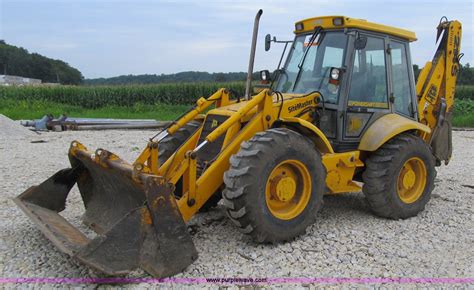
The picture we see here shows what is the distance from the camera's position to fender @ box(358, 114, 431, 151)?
528cm

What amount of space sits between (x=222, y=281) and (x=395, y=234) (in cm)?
218

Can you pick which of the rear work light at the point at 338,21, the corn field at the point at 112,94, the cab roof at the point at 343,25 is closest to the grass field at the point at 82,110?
the corn field at the point at 112,94

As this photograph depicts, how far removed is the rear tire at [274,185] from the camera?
13.4 ft

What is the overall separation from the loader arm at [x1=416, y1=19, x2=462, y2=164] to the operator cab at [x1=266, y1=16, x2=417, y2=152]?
1.01 metres

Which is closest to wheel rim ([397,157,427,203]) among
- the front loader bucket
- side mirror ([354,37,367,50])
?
side mirror ([354,37,367,50])

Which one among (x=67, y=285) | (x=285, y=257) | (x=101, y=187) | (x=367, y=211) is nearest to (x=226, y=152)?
(x=285, y=257)

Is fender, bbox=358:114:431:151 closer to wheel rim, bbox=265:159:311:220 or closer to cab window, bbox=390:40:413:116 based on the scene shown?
cab window, bbox=390:40:413:116

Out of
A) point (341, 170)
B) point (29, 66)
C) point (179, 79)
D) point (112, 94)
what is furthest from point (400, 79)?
point (29, 66)

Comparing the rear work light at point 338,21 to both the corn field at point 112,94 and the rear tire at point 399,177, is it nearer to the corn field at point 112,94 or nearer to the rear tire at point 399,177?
the rear tire at point 399,177

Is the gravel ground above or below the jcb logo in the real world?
below

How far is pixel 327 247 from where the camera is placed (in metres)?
4.52

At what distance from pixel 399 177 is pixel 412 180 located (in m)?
0.24

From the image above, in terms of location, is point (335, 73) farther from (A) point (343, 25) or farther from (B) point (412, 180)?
(B) point (412, 180)

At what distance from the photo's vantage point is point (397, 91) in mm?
5941
